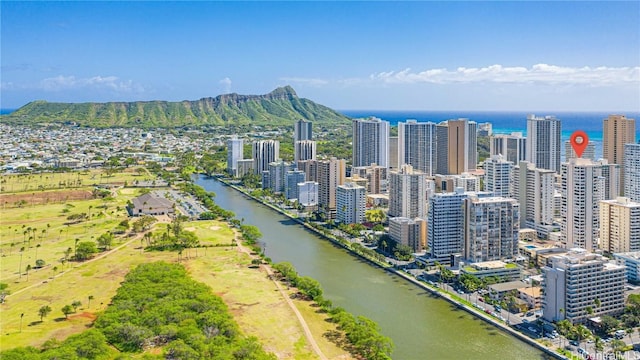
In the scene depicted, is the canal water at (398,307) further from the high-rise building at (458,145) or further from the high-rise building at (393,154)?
the high-rise building at (393,154)

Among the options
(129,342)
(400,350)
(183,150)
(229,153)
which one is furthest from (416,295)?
(183,150)

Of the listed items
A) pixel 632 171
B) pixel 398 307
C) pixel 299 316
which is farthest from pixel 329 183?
pixel 299 316

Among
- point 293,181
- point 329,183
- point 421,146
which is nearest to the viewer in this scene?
point 329,183

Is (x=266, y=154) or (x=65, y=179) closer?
(x=65, y=179)

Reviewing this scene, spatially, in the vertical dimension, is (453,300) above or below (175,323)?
below

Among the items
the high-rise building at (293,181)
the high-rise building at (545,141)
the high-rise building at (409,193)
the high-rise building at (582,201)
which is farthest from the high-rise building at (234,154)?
the high-rise building at (582,201)

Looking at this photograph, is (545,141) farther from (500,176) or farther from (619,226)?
(619,226)
